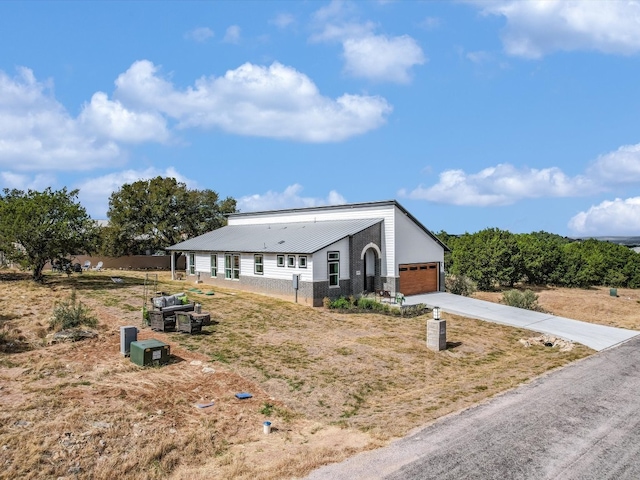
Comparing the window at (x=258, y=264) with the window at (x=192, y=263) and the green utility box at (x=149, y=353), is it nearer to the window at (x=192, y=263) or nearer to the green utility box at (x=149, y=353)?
the window at (x=192, y=263)

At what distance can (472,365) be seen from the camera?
711 inches

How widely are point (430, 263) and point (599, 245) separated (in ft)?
125

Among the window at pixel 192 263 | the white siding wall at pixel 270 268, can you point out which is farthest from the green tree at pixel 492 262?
the window at pixel 192 263

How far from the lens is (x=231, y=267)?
35.4m

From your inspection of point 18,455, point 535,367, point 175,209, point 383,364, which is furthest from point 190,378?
point 175,209

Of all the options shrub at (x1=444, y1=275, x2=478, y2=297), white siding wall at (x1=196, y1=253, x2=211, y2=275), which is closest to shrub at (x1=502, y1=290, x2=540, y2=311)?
shrub at (x1=444, y1=275, x2=478, y2=297)

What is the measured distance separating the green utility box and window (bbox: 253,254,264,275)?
54.5 ft

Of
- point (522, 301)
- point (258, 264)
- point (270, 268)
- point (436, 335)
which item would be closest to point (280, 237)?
point (258, 264)

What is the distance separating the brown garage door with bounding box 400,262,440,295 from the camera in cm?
3228

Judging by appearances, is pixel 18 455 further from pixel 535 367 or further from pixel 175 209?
pixel 175 209

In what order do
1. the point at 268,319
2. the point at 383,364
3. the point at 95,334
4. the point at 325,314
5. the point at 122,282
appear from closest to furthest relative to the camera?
the point at 383,364 → the point at 95,334 → the point at 268,319 → the point at 325,314 → the point at 122,282

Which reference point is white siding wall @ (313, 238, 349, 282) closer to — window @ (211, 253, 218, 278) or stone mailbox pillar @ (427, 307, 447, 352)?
stone mailbox pillar @ (427, 307, 447, 352)

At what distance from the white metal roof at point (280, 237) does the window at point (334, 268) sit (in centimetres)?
101

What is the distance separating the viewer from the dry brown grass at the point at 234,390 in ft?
31.5
